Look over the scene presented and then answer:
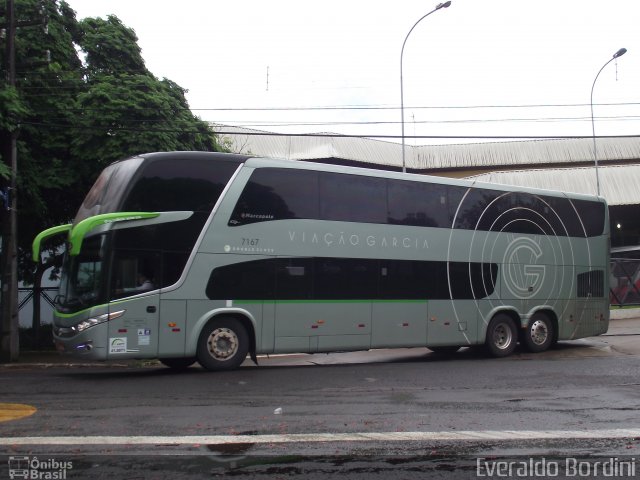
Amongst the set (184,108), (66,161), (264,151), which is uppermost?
(264,151)

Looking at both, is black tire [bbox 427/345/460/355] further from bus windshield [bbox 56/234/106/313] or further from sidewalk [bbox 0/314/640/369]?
bus windshield [bbox 56/234/106/313]

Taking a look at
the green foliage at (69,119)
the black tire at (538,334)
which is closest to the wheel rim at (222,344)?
the green foliage at (69,119)

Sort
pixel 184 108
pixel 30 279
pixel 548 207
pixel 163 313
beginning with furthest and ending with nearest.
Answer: pixel 30 279 → pixel 184 108 → pixel 548 207 → pixel 163 313

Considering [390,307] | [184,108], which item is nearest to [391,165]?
[184,108]

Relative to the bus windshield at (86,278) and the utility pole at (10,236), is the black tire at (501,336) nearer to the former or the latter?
the bus windshield at (86,278)

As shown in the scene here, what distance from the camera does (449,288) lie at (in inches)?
570

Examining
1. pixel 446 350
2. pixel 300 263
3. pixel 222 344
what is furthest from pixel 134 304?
pixel 446 350

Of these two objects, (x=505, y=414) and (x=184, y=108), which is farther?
(x=184, y=108)

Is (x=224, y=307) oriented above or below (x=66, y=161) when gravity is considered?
below

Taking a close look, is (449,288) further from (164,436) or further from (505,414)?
(164,436)

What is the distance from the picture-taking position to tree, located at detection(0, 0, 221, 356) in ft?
51.2

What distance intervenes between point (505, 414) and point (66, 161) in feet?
42.9

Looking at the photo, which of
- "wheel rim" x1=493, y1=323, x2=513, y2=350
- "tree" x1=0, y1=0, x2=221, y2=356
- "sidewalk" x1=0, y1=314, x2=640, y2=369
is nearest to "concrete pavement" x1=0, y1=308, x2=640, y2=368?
"sidewalk" x1=0, y1=314, x2=640, y2=369

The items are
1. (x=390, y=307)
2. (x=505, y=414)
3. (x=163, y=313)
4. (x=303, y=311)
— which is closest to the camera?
(x=505, y=414)
